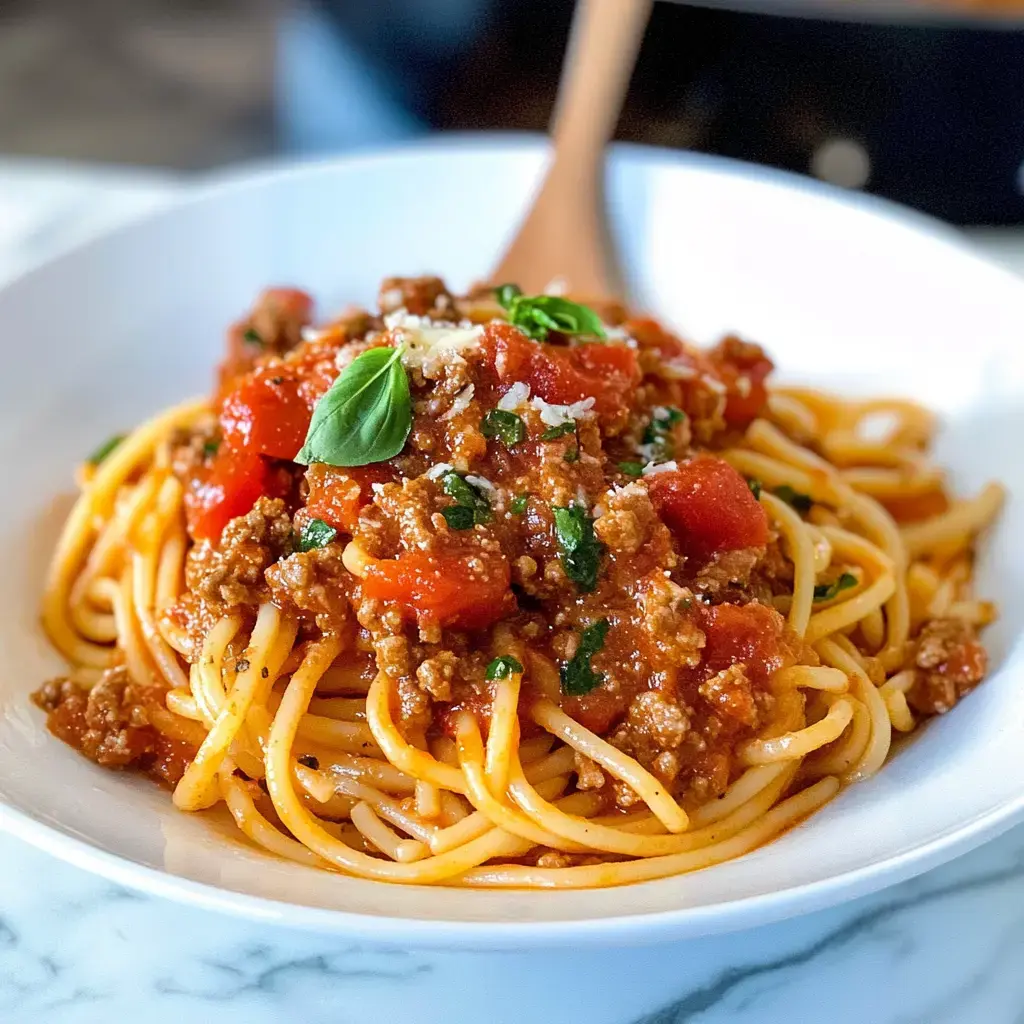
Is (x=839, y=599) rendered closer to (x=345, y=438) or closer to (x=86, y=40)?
(x=345, y=438)

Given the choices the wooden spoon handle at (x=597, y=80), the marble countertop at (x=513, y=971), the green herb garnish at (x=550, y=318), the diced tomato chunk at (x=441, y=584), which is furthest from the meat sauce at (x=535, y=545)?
the wooden spoon handle at (x=597, y=80)

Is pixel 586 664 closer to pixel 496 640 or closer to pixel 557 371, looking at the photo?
pixel 496 640

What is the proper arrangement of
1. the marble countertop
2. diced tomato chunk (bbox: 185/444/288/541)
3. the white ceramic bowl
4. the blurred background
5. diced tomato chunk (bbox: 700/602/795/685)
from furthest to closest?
the blurred background, diced tomato chunk (bbox: 185/444/288/541), diced tomato chunk (bbox: 700/602/795/685), the marble countertop, the white ceramic bowl

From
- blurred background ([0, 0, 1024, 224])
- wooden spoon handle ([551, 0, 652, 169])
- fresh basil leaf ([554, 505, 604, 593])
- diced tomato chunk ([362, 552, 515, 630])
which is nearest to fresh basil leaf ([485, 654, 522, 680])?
diced tomato chunk ([362, 552, 515, 630])

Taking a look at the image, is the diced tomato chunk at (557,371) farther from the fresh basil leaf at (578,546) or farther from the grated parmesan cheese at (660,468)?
the fresh basil leaf at (578,546)

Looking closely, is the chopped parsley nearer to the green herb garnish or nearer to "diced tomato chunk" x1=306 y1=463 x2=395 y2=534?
"diced tomato chunk" x1=306 y1=463 x2=395 y2=534

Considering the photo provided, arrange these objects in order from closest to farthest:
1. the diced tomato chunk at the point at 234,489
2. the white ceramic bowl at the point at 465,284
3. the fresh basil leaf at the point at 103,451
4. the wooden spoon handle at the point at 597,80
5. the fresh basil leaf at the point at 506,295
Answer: the white ceramic bowl at the point at 465,284 → the diced tomato chunk at the point at 234,489 → the fresh basil leaf at the point at 506,295 → the fresh basil leaf at the point at 103,451 → the wooden spoon handle at the point at 597,80

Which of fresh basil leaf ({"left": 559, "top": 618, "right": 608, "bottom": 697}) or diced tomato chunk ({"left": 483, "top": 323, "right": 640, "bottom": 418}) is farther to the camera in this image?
diced tomato chunk ({"left": 483, "top": 323, "right": 640, "bottom": 418})
